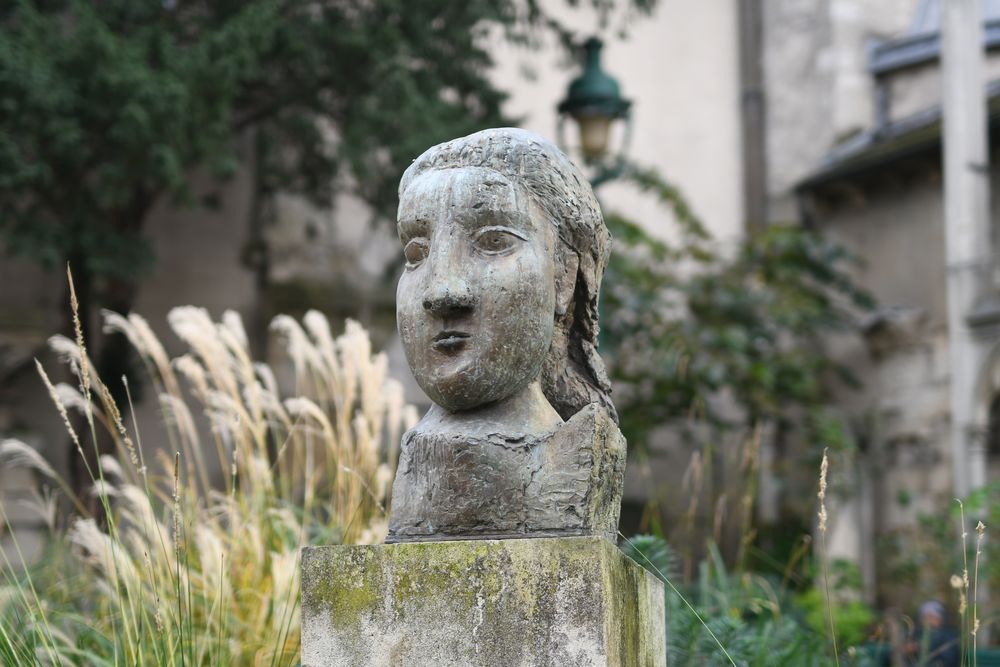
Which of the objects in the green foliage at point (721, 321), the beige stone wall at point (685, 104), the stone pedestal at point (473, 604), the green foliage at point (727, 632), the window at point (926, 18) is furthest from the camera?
the beige stone wall at point (685, 104)

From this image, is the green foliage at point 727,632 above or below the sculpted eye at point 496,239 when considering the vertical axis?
below

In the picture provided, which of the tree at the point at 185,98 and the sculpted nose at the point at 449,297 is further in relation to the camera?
the tree at the point at 185,98

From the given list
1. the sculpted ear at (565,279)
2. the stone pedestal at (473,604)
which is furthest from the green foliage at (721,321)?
the stone pedestal at (473,604)

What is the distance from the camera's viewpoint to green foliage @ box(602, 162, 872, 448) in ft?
38.1

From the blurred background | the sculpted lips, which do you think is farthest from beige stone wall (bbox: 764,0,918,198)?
the sculpted lips

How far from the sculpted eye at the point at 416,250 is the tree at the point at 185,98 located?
17.9 feet

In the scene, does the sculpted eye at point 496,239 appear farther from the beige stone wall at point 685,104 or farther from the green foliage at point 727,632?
the beige stone wall at point 685,104

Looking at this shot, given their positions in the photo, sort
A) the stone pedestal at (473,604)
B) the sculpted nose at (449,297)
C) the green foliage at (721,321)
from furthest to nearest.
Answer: the green foliage at (721,321) < the sculpted nose at (449,297) < the stone pedestal at (473,604)

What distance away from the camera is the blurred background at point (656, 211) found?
343 inches

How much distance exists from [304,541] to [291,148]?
6.66m

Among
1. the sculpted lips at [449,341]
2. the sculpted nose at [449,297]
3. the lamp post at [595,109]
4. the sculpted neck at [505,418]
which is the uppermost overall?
the lamp post at [595,109]

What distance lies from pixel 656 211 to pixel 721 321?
2813mm

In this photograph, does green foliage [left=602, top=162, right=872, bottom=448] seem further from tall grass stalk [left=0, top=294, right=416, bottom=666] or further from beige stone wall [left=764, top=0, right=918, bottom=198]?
tall grass stalk [left=0, top=294, right=416, bottom=666]

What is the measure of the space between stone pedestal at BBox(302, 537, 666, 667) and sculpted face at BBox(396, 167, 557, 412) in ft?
1.34
